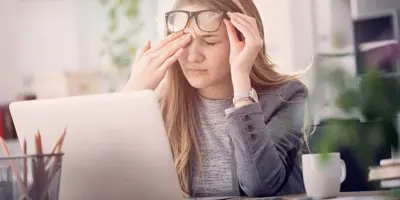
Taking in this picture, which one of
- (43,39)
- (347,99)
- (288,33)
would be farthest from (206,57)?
(43,39)

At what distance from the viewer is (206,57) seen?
1.86 m

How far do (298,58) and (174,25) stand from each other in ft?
1.43

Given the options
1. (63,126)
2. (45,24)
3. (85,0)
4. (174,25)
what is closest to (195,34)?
(174,25)

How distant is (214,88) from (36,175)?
933 millimetres

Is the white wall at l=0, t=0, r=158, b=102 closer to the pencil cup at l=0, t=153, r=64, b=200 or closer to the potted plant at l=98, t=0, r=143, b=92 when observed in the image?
the potted plant at l=98, t=0, r=143, b=92

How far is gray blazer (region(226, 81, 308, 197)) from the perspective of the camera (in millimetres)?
1472

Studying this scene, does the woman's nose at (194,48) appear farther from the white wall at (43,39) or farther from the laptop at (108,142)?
the white wall at (43,39)

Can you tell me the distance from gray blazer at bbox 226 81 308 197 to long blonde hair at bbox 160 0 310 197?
0.07 m

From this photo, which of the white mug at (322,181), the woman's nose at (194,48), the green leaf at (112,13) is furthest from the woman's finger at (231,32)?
the green leaf at (112,13)

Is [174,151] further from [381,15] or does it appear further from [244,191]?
[381,15]

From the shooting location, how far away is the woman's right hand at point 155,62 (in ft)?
5.60

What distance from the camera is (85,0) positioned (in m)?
3.07

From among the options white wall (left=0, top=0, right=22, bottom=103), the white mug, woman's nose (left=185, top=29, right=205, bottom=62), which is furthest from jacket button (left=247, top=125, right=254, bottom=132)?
white wall (left=0, top=0, right=22, bottom=103)

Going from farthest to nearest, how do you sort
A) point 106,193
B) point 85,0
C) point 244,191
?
point 85,0
point 244,191
point 106,193
